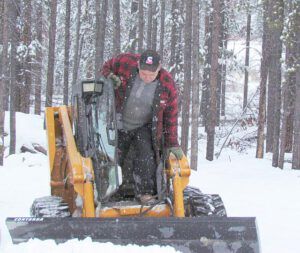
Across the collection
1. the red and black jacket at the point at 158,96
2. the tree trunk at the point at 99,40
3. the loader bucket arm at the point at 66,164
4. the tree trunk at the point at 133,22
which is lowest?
the loader bucket arm at the point at 66,164

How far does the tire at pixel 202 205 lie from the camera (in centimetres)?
546

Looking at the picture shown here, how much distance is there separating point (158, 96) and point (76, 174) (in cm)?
135

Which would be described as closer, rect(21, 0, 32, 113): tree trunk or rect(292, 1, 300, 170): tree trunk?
rect(292, 1, 300, 170): tree trunk

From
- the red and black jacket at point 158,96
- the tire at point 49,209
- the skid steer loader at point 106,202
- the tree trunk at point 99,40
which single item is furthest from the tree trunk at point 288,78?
the tire at point 49,209

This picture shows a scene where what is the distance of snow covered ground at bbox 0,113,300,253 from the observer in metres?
4.34

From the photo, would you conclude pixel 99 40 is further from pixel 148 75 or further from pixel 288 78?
pixel 148 75

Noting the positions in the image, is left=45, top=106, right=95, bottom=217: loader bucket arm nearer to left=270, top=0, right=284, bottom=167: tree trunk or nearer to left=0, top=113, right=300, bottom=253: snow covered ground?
left=0, top=113, right=300, bottom=253: snow covered ground

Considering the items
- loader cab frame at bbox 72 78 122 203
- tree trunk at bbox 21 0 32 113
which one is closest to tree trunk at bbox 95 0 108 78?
tree trunk at bbox 21 0 32 113

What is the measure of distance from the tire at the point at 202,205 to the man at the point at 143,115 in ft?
1.40

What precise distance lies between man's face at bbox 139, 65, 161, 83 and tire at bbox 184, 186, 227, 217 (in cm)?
136

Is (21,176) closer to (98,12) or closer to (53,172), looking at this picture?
(53,172)

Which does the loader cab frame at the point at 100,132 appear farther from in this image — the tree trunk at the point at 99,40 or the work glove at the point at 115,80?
the tree trunk at the point at 99,40

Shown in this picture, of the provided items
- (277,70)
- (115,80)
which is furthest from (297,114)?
(115,80)

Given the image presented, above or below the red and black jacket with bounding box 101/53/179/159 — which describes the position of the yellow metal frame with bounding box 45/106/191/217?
below
